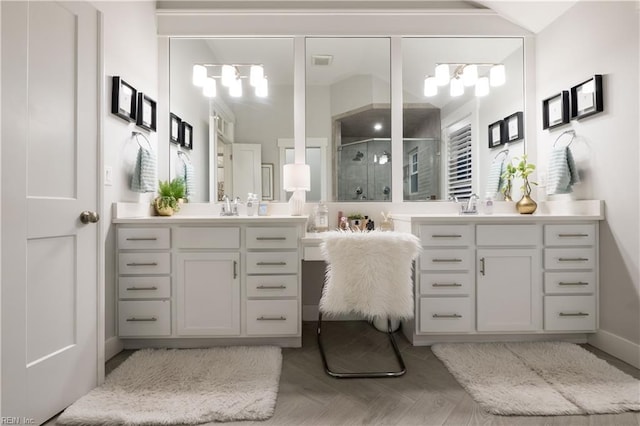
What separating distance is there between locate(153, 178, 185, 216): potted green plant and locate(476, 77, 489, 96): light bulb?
2.64 meters

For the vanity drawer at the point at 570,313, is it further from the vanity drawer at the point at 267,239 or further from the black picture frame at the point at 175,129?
the black picture frame at the point at 175,129

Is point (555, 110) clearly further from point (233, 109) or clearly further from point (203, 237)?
point (203, 237)

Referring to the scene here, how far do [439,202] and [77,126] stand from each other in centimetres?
253

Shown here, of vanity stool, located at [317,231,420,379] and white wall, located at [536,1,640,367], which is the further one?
white wall, located at [536,1,640,367]

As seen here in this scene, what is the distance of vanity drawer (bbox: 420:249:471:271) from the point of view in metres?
2.09

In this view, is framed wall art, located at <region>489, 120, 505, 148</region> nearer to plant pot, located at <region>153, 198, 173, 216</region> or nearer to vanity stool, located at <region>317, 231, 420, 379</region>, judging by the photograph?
vanity stool, located at <region>317, 231, 420, 379</region>

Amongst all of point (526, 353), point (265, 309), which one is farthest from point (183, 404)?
point (526, 353)

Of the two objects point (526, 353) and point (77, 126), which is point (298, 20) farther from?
point (526, 353)

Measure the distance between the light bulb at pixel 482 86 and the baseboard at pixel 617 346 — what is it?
1991 millimetres

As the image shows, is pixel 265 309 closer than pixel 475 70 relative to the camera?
Yes

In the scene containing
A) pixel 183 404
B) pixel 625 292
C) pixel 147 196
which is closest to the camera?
pixel 183 404

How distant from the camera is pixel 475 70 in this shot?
2.76 meters

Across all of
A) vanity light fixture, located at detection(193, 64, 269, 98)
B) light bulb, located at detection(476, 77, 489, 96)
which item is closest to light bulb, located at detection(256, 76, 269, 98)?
vanity light fixture, located at detection(193, 64, 269, 98)

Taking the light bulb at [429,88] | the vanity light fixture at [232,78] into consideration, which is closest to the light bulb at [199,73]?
the vanity light fixture at [232,78]
